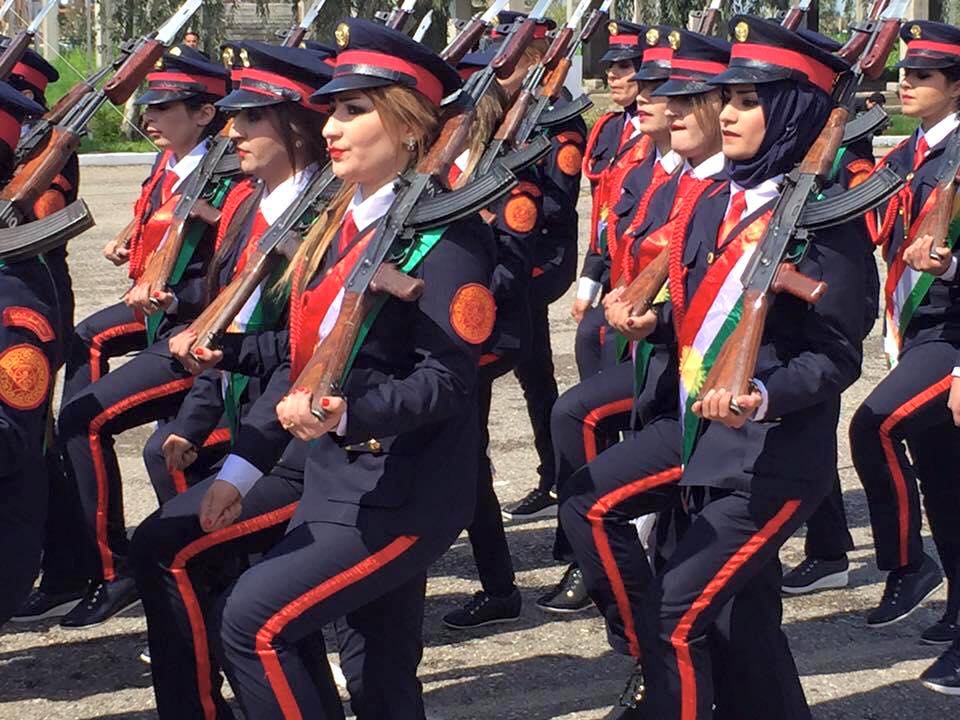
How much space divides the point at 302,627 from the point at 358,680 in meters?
0.40

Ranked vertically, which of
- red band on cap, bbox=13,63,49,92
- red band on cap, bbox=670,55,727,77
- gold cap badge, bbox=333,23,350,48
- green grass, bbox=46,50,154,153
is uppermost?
gold cap badge, bbox=333,23,350,48

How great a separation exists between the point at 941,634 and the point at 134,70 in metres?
3.40

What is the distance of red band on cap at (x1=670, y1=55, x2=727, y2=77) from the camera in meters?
4.86

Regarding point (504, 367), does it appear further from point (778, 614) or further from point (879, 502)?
point (778, 614)

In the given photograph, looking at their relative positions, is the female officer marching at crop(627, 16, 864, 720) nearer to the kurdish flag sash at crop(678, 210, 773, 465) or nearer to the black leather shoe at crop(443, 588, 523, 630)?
the kurdish flag sash at crop(678, 210, 773, 465)

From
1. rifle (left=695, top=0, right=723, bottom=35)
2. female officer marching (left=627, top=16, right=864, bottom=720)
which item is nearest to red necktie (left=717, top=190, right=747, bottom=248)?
female officer marching (left=627, top=16, right=864, bottom=720)

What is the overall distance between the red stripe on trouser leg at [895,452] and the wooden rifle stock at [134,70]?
2863 millimetres

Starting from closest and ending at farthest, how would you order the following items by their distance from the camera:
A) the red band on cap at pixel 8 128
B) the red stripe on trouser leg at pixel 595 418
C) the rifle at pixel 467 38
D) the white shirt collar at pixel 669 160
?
1. the red band on cap at pixel 8 128
2. the red stripe on trouser leg at pixel 595 418
3. the white shirt collar at pixel 669 160
4. the rifle at pixel 467 38

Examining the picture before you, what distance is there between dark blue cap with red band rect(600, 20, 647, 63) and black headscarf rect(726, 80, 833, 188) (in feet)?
8.93

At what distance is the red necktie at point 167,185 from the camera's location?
5.83 meters

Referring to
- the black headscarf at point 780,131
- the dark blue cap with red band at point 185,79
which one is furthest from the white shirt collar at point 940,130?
the dark blue cap with red band at point 185,79

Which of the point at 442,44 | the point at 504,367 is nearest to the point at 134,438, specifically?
the point at 504,367

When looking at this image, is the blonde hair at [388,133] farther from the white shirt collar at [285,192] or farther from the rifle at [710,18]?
the rifle at [710,18]

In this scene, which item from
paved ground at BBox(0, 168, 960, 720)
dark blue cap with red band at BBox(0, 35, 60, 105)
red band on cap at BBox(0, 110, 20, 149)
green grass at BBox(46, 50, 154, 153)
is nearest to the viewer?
red band on cap at BBox(0, 110, 20, 149)
